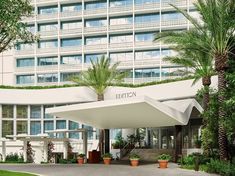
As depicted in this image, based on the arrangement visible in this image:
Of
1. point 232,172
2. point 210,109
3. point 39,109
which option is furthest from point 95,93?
point 232,172

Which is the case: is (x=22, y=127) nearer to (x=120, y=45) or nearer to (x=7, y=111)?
(x=7, y=111)

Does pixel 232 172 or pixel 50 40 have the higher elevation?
pixel 50 40

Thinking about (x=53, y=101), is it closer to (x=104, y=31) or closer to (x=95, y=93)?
(x=95, y=93)

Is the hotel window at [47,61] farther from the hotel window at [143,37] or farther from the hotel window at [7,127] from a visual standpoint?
the hotel window at [7,127]

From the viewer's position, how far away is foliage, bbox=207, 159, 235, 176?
94.6 feet

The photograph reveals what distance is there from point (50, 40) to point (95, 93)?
2297 cm

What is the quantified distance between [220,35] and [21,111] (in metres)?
33.8

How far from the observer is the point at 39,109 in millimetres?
61156

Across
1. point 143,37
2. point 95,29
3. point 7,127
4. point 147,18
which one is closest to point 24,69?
point 95,29

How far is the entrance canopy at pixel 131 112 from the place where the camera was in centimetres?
3369

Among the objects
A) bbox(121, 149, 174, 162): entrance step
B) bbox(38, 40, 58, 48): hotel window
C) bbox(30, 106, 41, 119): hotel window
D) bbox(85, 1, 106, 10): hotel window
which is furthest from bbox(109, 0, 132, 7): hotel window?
bbox(121, 149, 174, 162): entrance step

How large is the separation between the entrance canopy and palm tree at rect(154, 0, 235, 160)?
4272 millimetres

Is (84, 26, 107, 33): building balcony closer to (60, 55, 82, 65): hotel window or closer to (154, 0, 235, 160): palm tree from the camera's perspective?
(60, 55, 82, 65): hotel window

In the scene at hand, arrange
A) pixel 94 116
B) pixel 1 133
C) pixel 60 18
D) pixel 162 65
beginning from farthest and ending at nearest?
pixel 60 18 < pixel 162 65 < pixel 1 133 < pixel 94 116
